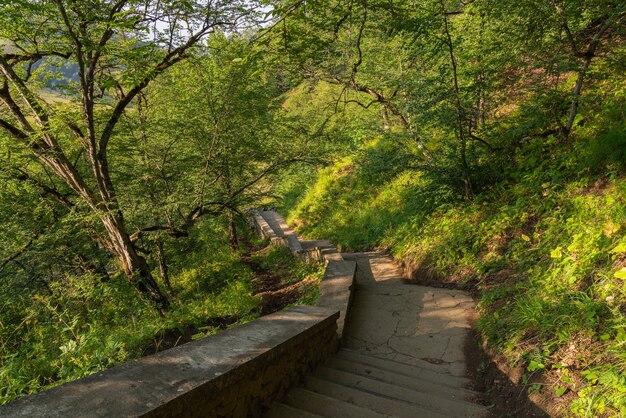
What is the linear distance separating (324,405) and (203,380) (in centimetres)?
121

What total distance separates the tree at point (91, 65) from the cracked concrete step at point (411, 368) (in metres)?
4.95

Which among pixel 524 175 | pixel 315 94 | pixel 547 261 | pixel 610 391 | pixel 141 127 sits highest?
pixel 315 94

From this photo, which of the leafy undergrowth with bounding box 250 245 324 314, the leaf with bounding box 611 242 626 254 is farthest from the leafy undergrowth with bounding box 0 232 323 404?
the leaf with bounding box 611 242 626 254

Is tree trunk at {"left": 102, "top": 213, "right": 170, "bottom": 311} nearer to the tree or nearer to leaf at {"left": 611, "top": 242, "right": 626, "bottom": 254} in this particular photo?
the tree

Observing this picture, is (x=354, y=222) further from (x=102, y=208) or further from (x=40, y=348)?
(x=40, y=348)

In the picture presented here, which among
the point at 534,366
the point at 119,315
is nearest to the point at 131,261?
the point at 119,315

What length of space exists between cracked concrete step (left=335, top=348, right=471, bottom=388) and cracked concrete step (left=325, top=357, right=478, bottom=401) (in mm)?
22

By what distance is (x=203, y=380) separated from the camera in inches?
87.0

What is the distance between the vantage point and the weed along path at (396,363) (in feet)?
9.95

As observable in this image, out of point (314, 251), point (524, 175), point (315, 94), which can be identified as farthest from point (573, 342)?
point (315, 94)

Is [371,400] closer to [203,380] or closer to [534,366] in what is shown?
[534,366]

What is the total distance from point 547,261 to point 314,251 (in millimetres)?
5674

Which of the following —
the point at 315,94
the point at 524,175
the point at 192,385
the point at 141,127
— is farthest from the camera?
the point at 315,94

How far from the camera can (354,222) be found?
12.5m
